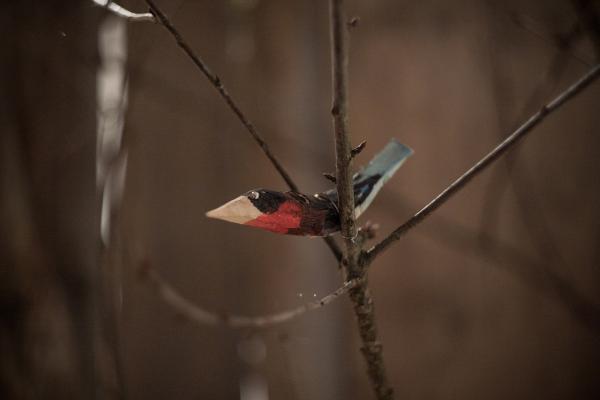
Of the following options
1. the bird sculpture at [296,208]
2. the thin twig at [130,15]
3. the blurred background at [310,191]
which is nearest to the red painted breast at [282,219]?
the bird sculpture at [296,208]

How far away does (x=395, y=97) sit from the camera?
1.21 meters

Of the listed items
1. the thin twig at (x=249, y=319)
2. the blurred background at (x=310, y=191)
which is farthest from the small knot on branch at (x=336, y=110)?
the blurred background at (x=310, y=191)

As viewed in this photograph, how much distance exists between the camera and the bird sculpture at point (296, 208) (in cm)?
29

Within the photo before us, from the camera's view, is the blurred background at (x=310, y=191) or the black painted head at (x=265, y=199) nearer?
the black painted head at (x=265, y=199)

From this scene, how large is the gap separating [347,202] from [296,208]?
3cm

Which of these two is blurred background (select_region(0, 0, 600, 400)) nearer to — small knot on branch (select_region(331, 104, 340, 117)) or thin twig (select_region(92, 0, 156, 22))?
thin twig (select_region(92, 0, 156, 22))

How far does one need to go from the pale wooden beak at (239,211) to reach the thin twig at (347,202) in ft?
0.19

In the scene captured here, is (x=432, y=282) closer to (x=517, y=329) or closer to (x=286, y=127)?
(x=517, y=329)

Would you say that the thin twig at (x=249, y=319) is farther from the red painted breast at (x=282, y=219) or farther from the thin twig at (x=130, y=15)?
the thin twig at (x=130, y=15)

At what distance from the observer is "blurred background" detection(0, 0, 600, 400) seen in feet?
3.55

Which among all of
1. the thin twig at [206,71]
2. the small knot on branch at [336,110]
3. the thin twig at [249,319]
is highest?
the thin twig at [206,71]

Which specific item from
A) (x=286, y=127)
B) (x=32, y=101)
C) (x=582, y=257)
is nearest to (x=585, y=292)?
(x=582, y=257)

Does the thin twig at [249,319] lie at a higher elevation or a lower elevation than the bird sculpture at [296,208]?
lower

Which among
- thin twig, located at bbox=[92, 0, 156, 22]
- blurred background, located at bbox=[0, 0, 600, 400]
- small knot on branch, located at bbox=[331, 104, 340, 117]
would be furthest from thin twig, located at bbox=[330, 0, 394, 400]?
blurred background, located at bbox=[0, 0, 600, 400]
